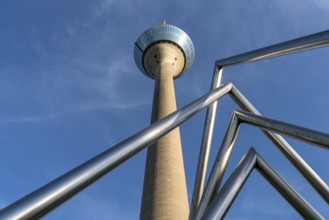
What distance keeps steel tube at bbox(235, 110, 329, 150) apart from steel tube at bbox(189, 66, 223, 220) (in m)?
0.47

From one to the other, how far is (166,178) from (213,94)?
14.4 meters

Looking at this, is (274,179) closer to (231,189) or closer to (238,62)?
(231,189)

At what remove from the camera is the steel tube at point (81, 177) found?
1.55m

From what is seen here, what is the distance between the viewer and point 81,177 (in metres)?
1.83

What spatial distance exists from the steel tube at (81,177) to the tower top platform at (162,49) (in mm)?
30878

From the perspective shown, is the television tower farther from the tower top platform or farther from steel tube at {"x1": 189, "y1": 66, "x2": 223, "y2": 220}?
steel tube at {"x1": 189, "y1": 66, "x2": 223, "y2": 220}

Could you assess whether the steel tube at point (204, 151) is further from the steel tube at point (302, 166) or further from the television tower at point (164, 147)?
the television tower at point (164, 147)

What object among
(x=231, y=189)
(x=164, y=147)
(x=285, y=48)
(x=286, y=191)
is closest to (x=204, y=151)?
(x=286, y=191)

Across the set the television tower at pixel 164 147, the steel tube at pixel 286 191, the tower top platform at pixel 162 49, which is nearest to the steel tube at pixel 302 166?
the steel tube at pixel 286 191

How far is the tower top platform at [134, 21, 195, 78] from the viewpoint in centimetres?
3444

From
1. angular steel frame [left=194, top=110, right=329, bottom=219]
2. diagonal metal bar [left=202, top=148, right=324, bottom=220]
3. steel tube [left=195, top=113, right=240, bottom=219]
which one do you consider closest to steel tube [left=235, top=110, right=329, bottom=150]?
angular steel frame [left=194, top=110, right=329, bottom=219]

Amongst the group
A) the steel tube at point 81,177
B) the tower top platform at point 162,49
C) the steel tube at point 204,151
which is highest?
the tower top platform at point 162,49

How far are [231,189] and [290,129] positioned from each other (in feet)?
2.83

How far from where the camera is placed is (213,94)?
347 centimetres
